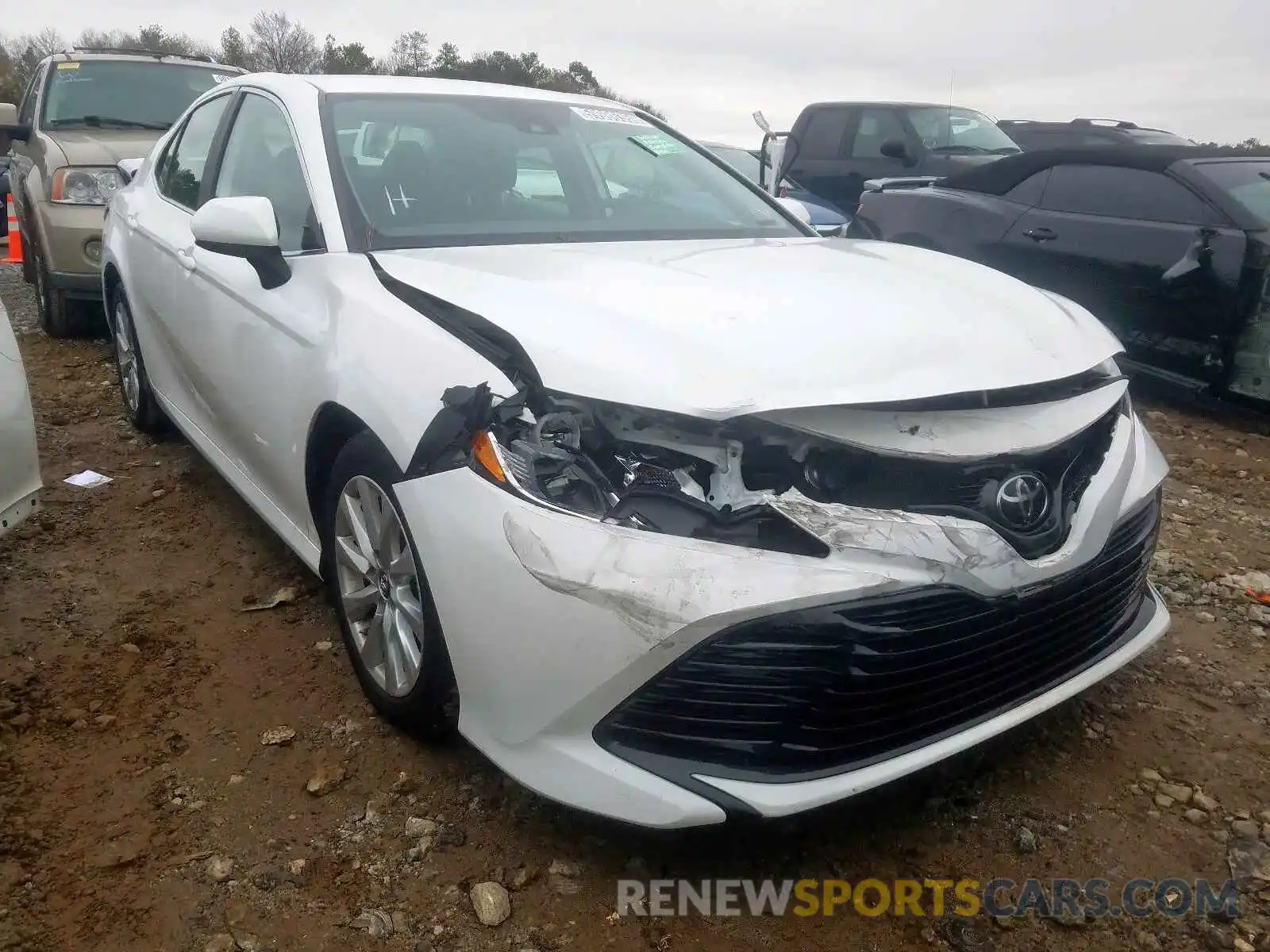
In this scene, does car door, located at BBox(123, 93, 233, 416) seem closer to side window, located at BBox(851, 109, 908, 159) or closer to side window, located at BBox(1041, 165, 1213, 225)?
side window, located at BBox(1041, 165, 1213, 225)

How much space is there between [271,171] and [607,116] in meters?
1.17

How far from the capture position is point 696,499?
72.6 inches

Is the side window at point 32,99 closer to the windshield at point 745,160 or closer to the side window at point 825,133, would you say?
the windshield at point 745,160

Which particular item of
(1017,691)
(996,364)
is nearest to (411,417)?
(996,364)

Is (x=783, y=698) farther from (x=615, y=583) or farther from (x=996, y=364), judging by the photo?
(x=996, y=364)

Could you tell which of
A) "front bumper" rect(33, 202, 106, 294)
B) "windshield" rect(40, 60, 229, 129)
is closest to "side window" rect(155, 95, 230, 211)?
"front bumper" rect(33, 202, 106, 294)

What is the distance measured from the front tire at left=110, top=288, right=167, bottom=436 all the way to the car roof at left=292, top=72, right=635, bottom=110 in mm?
1383

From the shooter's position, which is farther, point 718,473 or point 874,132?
point 874,132

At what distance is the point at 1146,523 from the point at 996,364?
610mm

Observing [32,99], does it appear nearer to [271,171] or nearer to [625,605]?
[271,171]

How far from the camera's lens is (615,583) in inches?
68.6

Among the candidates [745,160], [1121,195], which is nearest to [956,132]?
[745,160]

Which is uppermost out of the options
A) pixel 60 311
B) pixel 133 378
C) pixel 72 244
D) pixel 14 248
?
pixel 72 244

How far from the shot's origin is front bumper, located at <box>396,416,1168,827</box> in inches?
68.3
